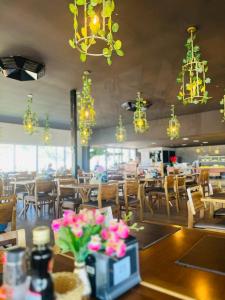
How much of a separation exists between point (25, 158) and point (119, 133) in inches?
194

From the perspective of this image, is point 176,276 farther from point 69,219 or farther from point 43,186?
point 43,186

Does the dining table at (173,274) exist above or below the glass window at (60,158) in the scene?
below

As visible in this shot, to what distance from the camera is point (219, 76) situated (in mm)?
5465

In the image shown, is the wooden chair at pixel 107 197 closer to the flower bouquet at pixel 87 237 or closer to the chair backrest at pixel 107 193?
the chair backrest at pixel 107 193

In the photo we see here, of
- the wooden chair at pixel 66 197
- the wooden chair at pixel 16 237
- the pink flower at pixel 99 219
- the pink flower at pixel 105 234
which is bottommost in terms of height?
the wooden chair at pixel 66 197

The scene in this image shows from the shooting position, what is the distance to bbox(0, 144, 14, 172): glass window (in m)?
10.1

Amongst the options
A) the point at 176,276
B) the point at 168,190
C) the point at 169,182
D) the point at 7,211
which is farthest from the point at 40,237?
the point at 168,190

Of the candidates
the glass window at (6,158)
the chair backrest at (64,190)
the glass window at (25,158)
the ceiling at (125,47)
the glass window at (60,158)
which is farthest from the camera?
the glass window at (60,158)

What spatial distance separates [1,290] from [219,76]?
19.2ft

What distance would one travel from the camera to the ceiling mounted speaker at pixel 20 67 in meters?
4.09

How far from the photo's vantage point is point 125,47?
3912mm

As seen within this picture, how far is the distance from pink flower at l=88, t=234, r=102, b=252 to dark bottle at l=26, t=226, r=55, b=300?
144 mm

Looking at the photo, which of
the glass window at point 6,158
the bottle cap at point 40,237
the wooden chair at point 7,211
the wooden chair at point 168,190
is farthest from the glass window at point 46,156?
the bottle cap at point 40,237

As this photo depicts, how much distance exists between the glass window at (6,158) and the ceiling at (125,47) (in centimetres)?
349
